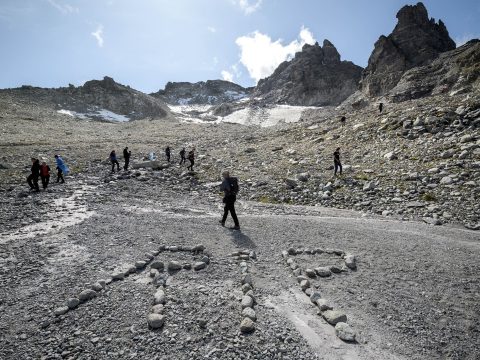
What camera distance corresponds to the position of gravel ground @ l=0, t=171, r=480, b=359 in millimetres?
6086

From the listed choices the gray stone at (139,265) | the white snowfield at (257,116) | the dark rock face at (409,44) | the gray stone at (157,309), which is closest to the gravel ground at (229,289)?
the gray stone at (157,309)

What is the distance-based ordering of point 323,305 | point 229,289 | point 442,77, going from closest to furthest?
1. point 323,305
2. point 229,289
3. point 442,77

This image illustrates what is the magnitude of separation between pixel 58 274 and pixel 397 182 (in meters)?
18.9

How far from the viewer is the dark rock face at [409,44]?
114 m

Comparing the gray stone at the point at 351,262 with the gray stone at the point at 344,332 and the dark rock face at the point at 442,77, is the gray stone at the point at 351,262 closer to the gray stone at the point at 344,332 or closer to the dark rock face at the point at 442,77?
the gray stone at the point at 344,332

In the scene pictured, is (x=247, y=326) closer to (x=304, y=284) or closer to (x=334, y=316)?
(x=334, y=316)

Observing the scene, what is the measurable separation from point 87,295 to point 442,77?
8246 cm

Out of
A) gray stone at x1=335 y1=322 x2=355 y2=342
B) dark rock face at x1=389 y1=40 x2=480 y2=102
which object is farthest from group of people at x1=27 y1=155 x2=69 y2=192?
dark rock face at x1=389 y1=40 x2=480 y2=102

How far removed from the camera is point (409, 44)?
11844 centimetres

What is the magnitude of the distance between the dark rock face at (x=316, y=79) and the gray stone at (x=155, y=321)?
160 m

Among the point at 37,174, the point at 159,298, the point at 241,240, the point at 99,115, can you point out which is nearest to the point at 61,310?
the point at 159,298

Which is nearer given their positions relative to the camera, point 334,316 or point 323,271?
point 334,316

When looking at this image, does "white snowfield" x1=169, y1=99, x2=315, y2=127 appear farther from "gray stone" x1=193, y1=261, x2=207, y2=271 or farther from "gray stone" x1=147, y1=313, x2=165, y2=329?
"gray stone" x1=147, y1=313, x2=165, y2=329

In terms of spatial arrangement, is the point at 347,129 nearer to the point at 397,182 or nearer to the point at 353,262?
the point at 397,182
